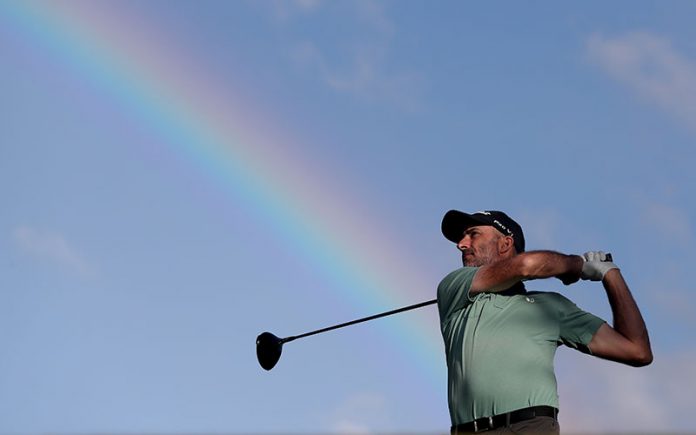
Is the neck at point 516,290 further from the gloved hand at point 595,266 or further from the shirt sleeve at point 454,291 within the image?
the gloved hand at point 595,266

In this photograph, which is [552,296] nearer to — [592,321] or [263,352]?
[592,321]

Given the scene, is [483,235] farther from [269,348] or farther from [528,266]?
[269,348]

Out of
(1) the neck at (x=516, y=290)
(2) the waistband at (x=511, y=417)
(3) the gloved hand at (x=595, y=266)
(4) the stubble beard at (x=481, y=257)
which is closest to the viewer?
(2) the waistband at (x=511, y=417)

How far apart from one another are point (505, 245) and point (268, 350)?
3.70 meters

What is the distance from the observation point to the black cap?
21.5 ft

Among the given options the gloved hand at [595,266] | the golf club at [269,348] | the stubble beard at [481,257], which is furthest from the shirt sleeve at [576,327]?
the golf club at [269,348]

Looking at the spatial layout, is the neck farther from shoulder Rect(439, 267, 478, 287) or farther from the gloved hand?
the gloved hand

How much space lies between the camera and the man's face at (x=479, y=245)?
6.51m

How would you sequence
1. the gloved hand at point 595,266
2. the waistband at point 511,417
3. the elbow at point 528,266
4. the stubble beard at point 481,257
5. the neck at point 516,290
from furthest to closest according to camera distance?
1. the stubble beard at point 481,257
2. the neck at point 516,290
3. the gloved hand at point 595,266
4. the elbow at point 528,266
5. the waistband at point 511,417

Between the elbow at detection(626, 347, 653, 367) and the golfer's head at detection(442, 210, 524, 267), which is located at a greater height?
the golfer's head at detection(442, 210, 524, 267)

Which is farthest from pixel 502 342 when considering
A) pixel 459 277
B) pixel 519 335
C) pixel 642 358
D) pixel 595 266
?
pixel 642 358

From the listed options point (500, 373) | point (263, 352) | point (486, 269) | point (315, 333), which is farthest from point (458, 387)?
point (263, 352)

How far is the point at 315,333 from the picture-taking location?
897 centimetres

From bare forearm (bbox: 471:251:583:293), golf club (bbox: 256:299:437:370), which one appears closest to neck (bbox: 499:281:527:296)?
bare forearm (bbox: 471:251:583:293)
